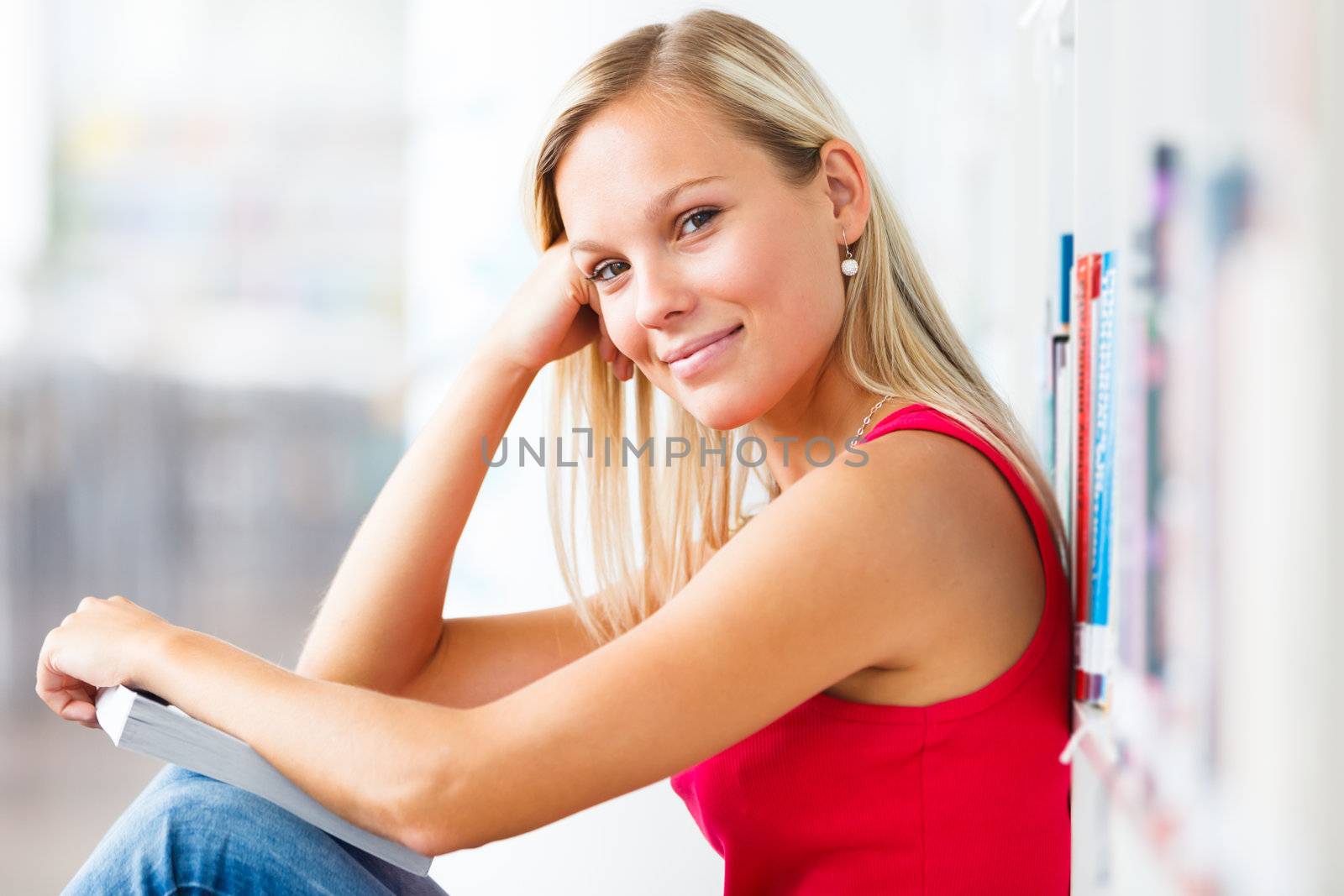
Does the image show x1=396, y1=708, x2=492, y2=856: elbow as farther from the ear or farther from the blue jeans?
the ear

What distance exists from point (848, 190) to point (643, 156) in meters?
0.21

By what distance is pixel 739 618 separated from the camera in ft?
2.64

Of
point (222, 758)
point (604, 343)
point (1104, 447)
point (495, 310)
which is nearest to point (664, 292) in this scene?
point (604, 343)

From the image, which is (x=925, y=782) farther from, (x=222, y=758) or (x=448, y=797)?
(x=222, y=758)

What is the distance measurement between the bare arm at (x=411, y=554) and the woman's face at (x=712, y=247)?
29 centimetres

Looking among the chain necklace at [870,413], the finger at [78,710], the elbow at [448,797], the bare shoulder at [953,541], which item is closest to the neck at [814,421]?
the chain necklace at [870,413]

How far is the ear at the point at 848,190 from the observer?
1.09 metres

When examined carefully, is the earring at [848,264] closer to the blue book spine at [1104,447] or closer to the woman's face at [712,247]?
the woman's face at [712,247]

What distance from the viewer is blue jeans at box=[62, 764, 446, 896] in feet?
2.92

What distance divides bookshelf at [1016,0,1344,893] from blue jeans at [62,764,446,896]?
0.62m

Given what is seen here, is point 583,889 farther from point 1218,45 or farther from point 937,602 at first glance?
point 1218,45

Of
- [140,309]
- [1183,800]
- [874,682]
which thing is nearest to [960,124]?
[874,682]

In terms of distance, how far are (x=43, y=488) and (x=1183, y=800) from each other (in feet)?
10.9

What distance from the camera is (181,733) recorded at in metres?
0.87
